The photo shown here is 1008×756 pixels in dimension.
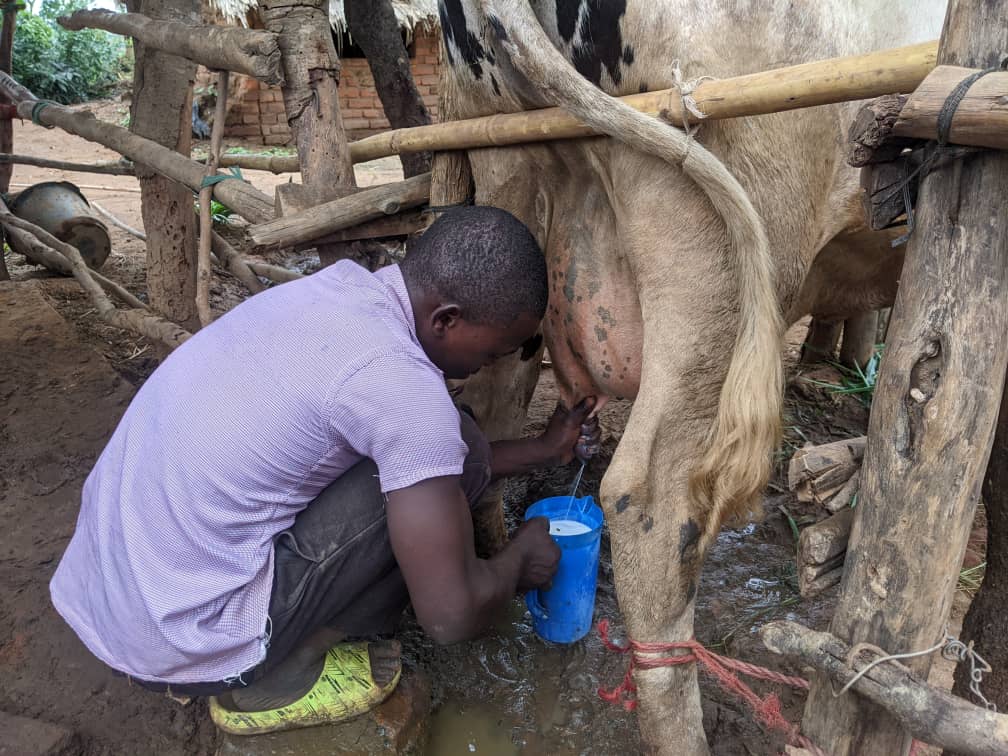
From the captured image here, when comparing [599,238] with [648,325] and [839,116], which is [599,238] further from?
[839,116]

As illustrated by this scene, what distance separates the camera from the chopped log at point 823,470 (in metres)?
1.52

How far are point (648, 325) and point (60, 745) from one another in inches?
65.1

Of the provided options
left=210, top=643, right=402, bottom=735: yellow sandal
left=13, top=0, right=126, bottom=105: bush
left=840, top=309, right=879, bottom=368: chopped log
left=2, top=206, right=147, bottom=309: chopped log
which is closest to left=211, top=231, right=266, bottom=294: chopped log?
left=2, top=206, right=147, bottom=309: chopped log

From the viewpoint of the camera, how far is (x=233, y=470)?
1578 mm

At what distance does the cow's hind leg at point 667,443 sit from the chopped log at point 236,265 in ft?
6.97

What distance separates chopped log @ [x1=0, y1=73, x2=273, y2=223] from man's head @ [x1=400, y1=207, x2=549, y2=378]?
103 centimetres

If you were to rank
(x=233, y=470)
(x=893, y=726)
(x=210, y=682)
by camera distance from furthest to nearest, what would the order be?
(x=210, y=682) < (x=233, y=470) < (x=893, y=726)

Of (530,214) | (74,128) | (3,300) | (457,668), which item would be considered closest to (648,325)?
(530,214)

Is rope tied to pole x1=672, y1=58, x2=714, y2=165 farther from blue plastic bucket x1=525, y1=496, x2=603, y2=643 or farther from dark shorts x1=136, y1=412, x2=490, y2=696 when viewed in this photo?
blue plastic bucket x1=525, y1=496, x2=603, y2=643

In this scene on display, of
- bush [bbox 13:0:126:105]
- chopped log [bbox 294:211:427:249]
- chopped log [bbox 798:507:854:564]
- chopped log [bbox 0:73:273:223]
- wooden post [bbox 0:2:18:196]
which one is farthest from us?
bush [bbox 13:0:126:105]

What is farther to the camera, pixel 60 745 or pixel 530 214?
pixel 530 214

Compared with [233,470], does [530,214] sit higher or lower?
higher

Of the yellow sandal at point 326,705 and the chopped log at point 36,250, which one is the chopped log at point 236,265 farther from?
the yellow sandal at point 326,705

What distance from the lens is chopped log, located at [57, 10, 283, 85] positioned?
233 centimetres
